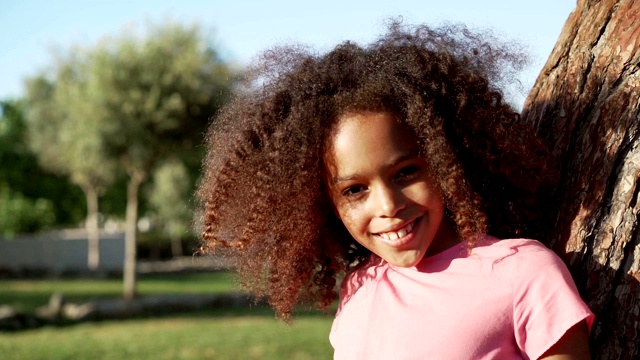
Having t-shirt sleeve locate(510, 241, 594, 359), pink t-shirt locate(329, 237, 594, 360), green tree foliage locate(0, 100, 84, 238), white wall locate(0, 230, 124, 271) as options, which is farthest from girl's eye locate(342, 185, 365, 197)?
green tree foliage locate(0, 100, 84, 238)

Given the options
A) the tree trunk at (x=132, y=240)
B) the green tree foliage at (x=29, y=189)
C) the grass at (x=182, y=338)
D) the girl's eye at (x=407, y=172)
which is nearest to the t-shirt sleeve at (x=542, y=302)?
the girl's eye at (x=407, y=172)

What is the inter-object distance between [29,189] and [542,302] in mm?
43956

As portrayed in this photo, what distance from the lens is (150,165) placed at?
18.4 metres

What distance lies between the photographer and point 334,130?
200 cm

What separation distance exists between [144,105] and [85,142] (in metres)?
1.77

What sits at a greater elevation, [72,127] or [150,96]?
[150,96]

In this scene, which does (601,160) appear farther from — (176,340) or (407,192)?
(176,340)

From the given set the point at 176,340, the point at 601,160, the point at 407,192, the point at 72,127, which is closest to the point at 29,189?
the point at 72,127

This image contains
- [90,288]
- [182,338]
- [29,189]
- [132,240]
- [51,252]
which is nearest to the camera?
[182,338]

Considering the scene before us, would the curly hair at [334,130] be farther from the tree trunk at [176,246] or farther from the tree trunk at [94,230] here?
the tree trunk at [176,246]

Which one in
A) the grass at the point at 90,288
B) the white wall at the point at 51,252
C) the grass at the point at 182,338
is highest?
the grass at the point at 182,338

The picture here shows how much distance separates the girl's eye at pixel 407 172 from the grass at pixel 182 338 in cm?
665

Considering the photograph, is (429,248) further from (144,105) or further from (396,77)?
(144,105)

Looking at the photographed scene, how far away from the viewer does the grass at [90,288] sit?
1850 centimetres
